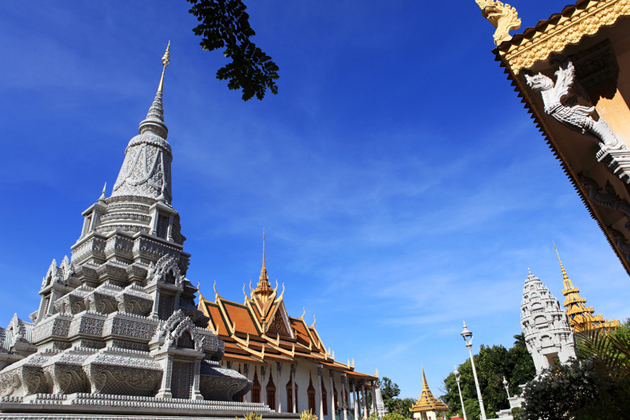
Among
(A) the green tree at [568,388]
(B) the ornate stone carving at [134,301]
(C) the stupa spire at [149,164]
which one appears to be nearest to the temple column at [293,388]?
(C) the stupa spire at [149,164]

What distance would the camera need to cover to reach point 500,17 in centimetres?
494

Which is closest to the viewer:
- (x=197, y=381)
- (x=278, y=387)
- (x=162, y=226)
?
(x=197, y=381)

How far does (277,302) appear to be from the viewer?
86.0 ft

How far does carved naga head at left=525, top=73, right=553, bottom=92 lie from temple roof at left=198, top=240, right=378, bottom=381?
1854 cm

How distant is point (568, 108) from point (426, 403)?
3423cm

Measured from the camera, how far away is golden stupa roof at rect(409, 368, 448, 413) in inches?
1275

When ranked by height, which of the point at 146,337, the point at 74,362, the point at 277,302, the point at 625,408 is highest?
the point at 277,302

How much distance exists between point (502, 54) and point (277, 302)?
2355cm

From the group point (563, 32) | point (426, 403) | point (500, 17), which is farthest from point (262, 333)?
point (563, 32)

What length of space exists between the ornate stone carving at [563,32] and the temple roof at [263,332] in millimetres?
18634

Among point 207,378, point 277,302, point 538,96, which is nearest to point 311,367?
point 277,302

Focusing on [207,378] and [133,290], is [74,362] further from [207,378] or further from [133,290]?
[207,378]

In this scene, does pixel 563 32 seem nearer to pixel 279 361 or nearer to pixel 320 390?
pixel 279 361

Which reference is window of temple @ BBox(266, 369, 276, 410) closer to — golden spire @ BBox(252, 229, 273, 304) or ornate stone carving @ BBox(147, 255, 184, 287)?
golden spire @ BBox(252, 229, 273, 304)
